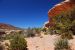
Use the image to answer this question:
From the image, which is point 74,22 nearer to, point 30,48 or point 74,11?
point 74,11

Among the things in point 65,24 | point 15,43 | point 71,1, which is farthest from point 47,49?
point 71,1

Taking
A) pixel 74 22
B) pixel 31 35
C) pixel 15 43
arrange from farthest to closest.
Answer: pixel 31 35
pixel 74 22
pixel 15 43

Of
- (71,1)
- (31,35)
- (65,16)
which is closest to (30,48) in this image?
(31,35)

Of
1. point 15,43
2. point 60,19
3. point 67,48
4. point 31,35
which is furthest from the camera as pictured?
point 60,19

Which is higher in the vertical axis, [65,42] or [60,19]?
[60,19]

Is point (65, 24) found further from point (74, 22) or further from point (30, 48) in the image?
point (30, 48)

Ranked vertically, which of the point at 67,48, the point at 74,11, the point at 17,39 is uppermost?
the point at 74,11

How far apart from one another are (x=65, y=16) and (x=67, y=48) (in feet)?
33.5

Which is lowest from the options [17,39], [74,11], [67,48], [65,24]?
[67,48]

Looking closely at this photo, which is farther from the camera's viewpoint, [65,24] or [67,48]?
[65,24]

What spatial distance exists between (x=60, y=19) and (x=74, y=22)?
3055mm

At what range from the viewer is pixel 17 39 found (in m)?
13.0

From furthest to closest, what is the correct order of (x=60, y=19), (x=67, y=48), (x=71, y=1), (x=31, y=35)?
1. (x=71, y=1)
2. (x=60, y=19)
3. (x=31, y=35)
4. (x=67, y=48)

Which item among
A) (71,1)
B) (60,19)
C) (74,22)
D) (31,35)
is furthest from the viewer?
(71,1)
